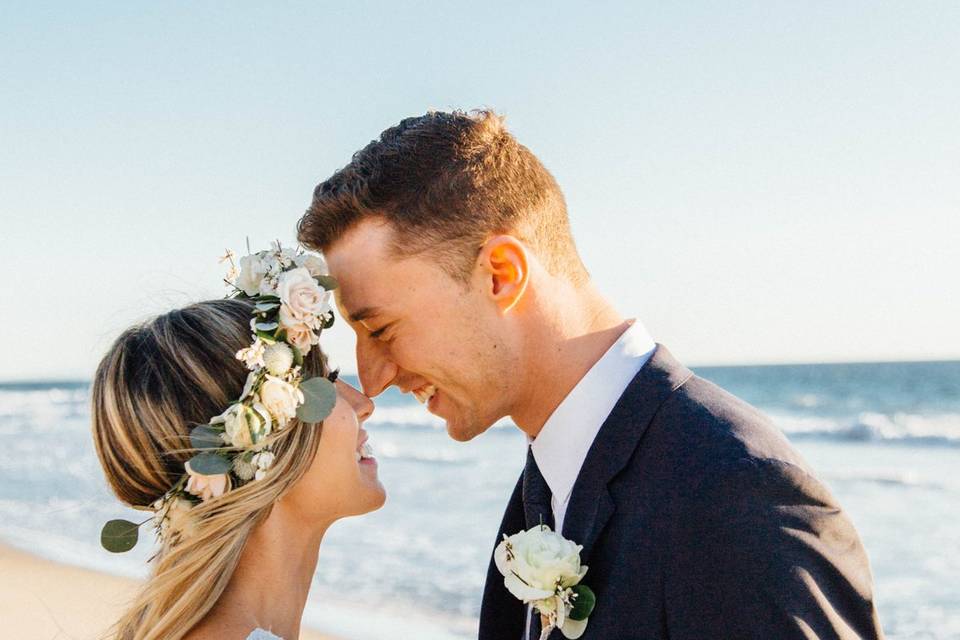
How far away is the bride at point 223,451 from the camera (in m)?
3.02

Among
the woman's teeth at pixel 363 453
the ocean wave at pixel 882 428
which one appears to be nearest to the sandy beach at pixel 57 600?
the woman's teeth at pixel 363 453

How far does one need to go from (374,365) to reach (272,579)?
0.79 m

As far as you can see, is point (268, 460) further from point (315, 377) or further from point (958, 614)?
point (958, 614)

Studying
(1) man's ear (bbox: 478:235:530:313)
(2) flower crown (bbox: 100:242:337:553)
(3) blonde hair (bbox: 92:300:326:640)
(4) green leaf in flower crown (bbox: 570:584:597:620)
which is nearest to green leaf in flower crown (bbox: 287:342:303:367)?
(2) flower crown (bbox: 100:242:337:553)

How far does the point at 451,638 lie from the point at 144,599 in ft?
15.8

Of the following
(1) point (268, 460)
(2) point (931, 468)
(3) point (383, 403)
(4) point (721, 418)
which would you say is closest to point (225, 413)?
(1) point (268, 460)

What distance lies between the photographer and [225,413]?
301 centimetres

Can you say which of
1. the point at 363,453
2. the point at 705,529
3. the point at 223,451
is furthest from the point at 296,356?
the point at 705,529

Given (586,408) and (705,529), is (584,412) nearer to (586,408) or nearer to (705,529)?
(586,408)

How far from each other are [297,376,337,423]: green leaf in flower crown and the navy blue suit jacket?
90cm

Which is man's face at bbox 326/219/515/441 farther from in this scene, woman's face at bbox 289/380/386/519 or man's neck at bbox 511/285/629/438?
woman's face at bbox 289/380/386/519

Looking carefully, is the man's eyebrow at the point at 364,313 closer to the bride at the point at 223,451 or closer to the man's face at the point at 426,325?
the man's face at the point at 426,325

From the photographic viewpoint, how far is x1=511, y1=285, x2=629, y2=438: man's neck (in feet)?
9.89

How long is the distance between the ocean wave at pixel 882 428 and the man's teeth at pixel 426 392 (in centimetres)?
2217
